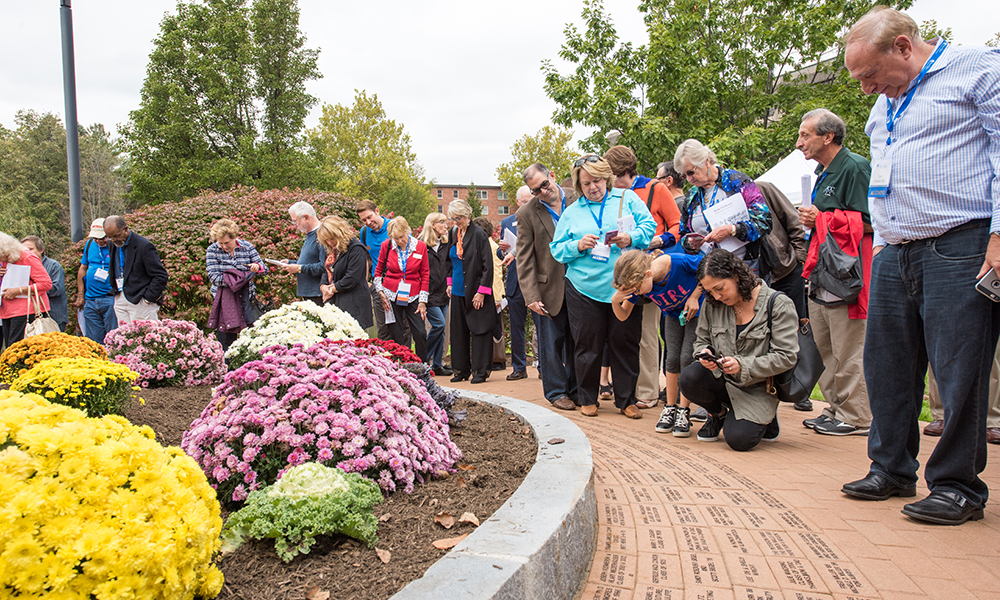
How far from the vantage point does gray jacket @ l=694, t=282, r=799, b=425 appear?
12.8ft

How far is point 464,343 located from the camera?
7699 mm

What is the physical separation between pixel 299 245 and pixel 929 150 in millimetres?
9615

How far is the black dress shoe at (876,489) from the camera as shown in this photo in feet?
9.64

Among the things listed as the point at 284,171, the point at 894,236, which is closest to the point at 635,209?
the point at 894,236

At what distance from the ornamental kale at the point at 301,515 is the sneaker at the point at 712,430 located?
2.89 meters

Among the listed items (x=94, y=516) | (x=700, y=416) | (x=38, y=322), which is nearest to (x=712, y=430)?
(x=700, y=416)

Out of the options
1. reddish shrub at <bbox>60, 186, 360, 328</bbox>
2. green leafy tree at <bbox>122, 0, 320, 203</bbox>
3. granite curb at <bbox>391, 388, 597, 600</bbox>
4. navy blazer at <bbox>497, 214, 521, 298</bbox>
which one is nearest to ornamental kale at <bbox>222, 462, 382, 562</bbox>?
granite curb at <bbox>391, 388, 597, 600</bbox>

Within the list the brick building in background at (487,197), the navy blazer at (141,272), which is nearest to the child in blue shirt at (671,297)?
the navy blazer at (141,272)

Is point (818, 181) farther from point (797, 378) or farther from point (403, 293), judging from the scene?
point (403, 293)

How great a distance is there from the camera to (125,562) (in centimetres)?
145

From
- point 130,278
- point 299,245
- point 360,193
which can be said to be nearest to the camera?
point 130,278

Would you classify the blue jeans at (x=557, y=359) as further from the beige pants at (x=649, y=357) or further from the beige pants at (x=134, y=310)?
the beige pants at (x=134, y=310)

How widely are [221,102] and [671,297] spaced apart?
2726 cm

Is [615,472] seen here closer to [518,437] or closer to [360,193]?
[518,437]
